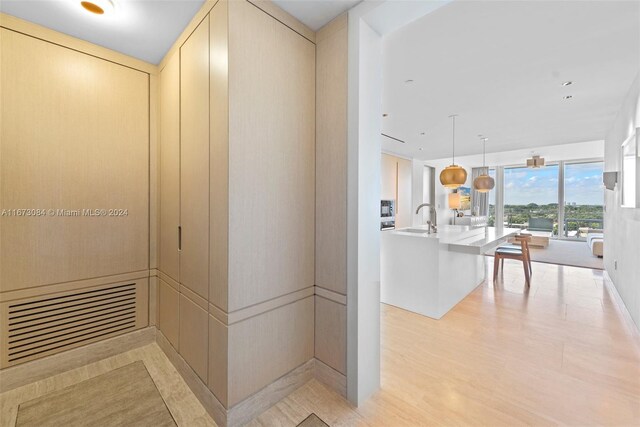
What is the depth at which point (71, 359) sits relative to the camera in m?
2.11

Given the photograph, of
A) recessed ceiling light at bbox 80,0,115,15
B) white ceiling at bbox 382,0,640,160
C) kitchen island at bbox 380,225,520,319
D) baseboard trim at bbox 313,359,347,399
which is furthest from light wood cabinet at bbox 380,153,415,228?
recessed ceiling light at bbox 80,0,115,15

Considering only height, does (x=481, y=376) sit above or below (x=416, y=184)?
below

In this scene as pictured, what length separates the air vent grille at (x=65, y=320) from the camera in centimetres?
193

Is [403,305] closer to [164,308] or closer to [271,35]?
[164,308]

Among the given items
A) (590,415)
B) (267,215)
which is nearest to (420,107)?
(267,215)

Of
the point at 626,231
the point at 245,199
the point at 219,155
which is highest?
the point at 219,155

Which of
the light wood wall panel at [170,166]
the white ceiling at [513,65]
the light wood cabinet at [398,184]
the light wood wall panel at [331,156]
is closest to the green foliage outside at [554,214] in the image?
the light wood cabinet at [398,184]

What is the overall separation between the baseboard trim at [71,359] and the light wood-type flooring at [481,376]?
53mm

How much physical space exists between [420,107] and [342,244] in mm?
2747

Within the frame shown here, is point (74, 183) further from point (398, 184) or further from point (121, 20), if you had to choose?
point (398, 184)

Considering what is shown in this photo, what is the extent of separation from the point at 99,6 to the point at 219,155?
133 centimetres

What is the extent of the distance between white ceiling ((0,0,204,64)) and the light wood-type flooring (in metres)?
2.61

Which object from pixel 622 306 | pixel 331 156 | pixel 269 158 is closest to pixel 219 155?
pixel 269 158

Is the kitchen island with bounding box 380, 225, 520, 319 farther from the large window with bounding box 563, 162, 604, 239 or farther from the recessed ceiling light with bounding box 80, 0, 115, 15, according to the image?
the large window with bounding box 563, 162, 604, 239
